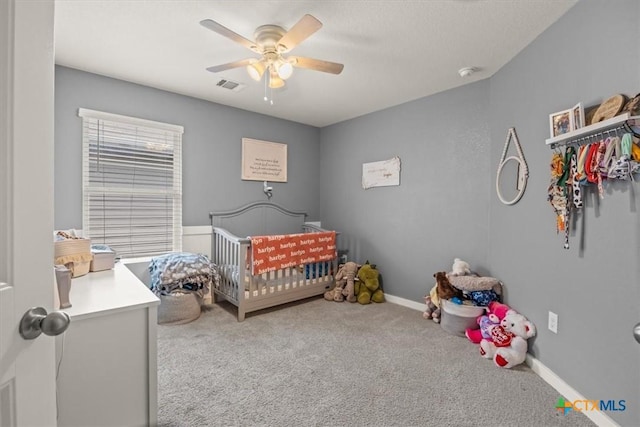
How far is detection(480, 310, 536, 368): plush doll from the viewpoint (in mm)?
1923

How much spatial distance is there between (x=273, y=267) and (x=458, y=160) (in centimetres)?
206

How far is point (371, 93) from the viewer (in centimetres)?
300

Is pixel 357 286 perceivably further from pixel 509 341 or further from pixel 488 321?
pixel 509 341

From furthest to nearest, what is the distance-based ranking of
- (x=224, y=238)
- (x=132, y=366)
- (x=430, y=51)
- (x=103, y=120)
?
(x=224, y=238) → (x=103, y=120) → (x=430, y=51) → (x=132, y=366)

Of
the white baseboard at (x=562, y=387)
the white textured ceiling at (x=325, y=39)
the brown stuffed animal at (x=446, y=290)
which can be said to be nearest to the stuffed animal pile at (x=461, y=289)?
the brown stuffed animal at (x=446, y=290)

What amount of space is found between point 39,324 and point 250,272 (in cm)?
219

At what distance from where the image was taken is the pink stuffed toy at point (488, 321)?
2.17 m

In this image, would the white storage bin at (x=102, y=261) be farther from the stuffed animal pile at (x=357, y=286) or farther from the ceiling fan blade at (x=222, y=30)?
the stuffed animal pile at (x=357, y=286)

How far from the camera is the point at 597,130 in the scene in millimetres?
1403

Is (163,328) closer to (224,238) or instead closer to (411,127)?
(224,238)

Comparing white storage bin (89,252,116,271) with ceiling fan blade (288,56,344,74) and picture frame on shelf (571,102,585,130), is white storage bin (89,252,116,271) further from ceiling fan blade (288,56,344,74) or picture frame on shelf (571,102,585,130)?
picture frame on shelf (571,102,585,130)

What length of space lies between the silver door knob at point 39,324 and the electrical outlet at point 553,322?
230 cm

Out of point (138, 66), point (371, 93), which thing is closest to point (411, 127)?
point (371, 93)

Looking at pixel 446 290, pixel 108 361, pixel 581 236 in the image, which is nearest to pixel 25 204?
pixel 108 361
